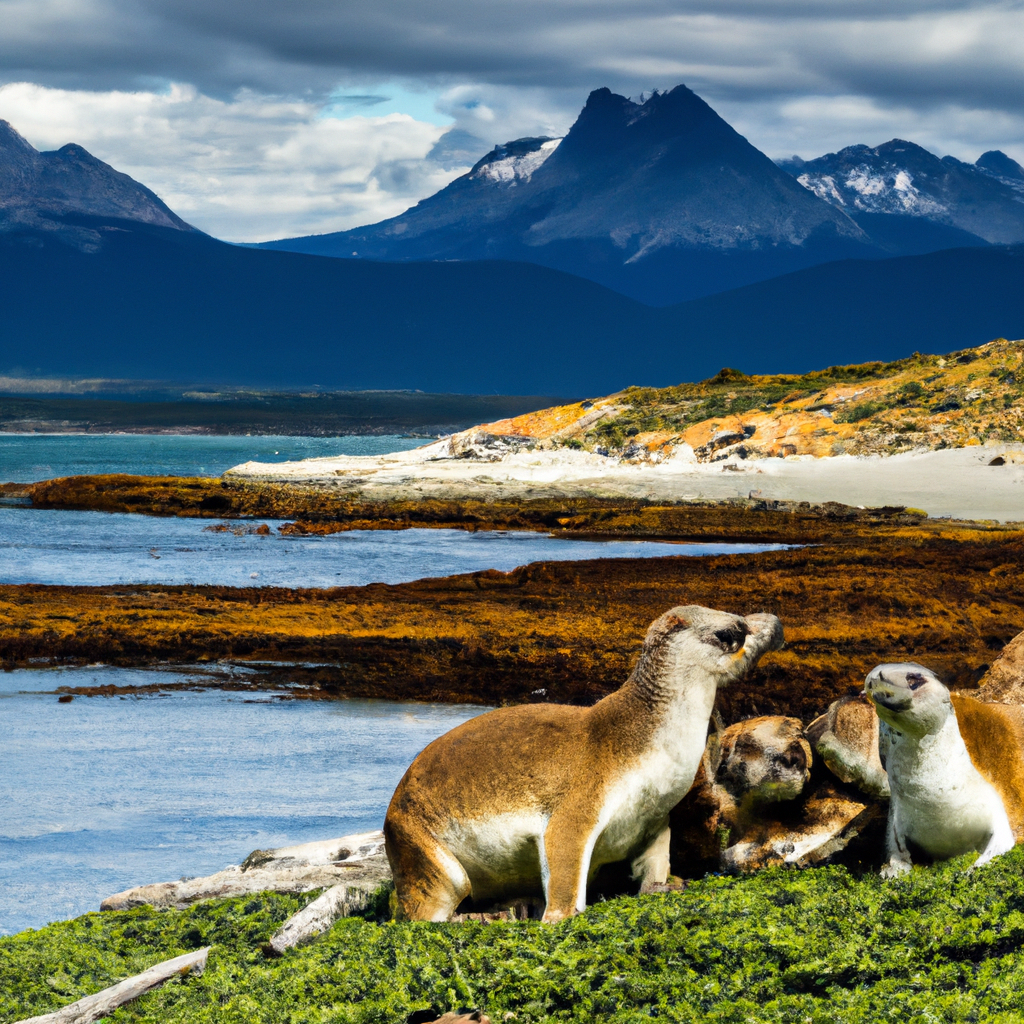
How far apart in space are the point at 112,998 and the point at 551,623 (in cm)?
1258

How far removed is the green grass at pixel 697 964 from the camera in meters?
4.41

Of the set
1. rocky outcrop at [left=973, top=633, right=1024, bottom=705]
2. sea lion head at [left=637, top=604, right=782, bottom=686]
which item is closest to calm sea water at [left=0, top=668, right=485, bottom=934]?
sea lion head at [left=637, top=604, right=782, bottom=686]

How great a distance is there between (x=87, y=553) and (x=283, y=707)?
16428mm

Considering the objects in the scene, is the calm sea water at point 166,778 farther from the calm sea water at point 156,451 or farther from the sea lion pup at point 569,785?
the calm sea water at point 156,451

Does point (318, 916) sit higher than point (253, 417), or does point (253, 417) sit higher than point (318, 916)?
point (253, 417)

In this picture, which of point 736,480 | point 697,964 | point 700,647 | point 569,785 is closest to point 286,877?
point 569,785

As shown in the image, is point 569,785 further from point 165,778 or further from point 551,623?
point 551,623

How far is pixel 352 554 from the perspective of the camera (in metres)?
29.0

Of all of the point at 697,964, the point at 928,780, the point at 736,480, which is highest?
the point at 736,480

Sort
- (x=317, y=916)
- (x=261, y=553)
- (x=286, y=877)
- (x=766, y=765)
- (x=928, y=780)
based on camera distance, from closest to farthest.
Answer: (x=928, y=780)
(x=317, y=916)
(x=766, y=765)
(x=286, y=877)
(x=261, y=553)

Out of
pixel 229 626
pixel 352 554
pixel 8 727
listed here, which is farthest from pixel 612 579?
pixel 8 727

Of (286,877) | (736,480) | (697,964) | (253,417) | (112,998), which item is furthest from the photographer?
(253,417)

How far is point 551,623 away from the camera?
17828 millimetres

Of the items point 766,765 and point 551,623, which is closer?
point 766,765
